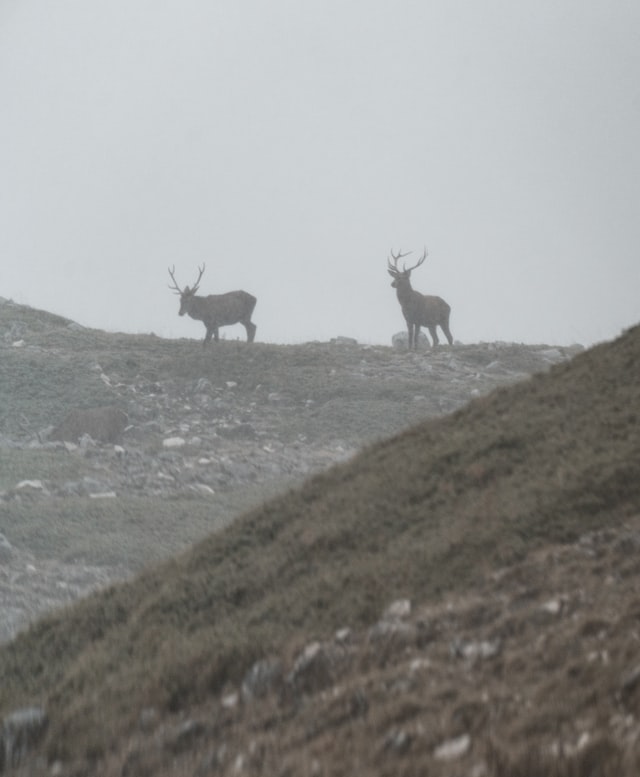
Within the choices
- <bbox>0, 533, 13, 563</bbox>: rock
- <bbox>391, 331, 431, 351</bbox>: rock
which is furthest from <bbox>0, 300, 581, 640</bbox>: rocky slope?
<bbox>391, 331, 431, 351</bbox>: rock

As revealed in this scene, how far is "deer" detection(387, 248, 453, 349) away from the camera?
35531mm

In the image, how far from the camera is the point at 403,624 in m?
6.70

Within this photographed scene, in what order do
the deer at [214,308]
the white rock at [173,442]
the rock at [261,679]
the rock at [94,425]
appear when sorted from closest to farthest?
the rock at [261,679] → the white rock at [173,442] → the rock at [94,425] → the deer at [214,308]

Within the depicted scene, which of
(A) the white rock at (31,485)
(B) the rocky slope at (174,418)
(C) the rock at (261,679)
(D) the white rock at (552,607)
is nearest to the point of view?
(D) the white rock at (552,607)

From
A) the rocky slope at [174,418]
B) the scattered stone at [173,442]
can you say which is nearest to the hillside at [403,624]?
the rocky slope at [174,418]

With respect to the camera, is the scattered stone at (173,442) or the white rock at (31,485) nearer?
the white rock at (31,485)

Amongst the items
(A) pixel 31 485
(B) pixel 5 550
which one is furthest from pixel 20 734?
(A) pixel 31 485

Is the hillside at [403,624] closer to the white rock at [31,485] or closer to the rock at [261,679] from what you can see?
the rock at [261,679]

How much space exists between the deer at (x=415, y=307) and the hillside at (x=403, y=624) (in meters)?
23.5

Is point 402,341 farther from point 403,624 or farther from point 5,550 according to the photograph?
point 403,624

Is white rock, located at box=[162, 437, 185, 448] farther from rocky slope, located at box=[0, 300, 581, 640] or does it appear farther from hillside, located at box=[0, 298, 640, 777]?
hillside, located at box=[0, 298, 640, 777]

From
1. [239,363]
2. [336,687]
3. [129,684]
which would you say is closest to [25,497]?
[239,363]

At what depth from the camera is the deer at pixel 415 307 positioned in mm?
35531

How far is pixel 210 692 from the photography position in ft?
22.4
